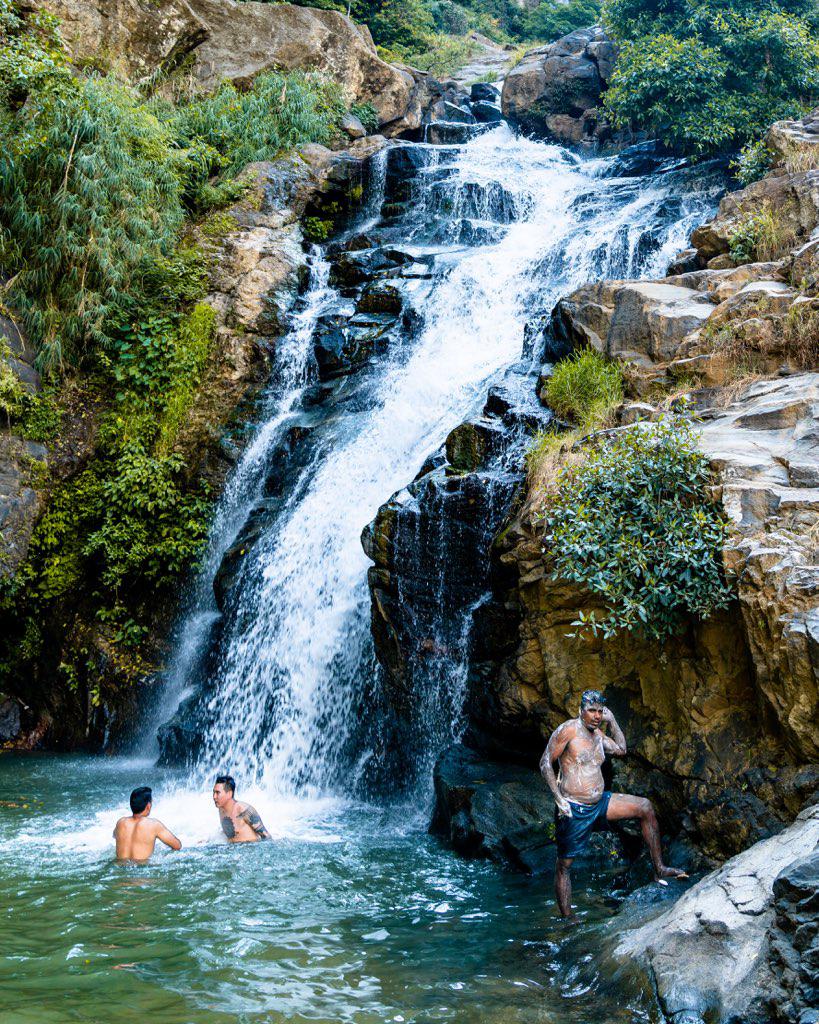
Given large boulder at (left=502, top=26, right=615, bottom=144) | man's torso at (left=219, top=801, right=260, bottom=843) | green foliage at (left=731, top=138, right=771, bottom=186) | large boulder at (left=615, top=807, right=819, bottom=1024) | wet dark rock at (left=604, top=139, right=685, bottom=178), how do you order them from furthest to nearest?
1. large boulder at (left=502, top=26, right=615, bottom=144)
2. wet dark rock at (left=604, top=139, right=685, bottom=178)
3. green foliage at (left=731, top=138, right=771, bottom=186)
4. man's torso at (left=219, top=801, right=260, bottom=843)
5. large boulder at (left=615, top=807, right=819, bottom=1024)

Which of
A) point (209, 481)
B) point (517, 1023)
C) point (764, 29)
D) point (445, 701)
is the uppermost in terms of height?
point (764, 29)

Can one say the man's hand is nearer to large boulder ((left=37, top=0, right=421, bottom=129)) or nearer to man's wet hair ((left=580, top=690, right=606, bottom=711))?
man's wet hair ((left=580, top=690, right=606, bottom=711))

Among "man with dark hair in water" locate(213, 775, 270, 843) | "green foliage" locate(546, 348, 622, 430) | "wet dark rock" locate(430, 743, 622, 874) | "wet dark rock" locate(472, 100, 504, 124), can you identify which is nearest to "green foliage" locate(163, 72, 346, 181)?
"wet dark rock" locate(472, 100, 504, 124)

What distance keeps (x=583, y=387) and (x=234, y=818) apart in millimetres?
6086

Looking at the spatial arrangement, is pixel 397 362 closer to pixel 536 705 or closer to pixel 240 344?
pixel 240 344

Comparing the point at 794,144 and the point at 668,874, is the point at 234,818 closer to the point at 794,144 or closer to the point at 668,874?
the point at 668,874

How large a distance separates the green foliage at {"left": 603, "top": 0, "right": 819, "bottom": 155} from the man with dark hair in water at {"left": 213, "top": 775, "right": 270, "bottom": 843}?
16.0 metres

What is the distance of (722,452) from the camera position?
23.4 ft

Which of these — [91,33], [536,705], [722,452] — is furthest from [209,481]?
[91,33]

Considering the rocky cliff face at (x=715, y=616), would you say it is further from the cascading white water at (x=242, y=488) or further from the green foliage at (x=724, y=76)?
the green foliage at (x=724, y=76)

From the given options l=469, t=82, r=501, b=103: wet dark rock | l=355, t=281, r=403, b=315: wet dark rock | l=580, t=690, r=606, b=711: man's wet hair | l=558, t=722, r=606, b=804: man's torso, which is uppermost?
l=469, t=82, r=501, b=103: wet dark rock

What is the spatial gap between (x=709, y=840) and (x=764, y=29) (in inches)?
685

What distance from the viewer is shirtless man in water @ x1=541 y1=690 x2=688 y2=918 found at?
19.5ft

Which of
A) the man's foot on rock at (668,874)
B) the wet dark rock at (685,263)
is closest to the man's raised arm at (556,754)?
the man's foot on rock at (668,874)
